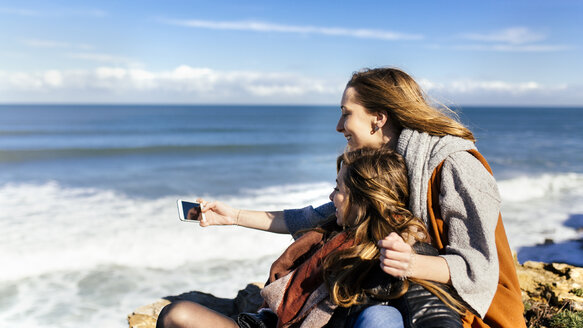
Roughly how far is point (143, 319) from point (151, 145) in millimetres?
22013

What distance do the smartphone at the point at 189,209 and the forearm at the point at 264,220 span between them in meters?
0.24

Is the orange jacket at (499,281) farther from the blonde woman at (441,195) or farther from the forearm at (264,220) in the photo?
the forearm at (264,220)

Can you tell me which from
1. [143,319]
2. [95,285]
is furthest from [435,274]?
[95,285]

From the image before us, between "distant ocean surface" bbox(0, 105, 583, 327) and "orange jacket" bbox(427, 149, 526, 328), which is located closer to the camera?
"orange jacket" bbox(427, 149, 526, 328)

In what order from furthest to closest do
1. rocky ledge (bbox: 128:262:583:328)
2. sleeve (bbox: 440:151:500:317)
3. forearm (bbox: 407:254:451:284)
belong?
rocky ledge (bbox: 128:262:583:328) → sleeve (bbox: 440:151:500:317) → forearm (bbox: 407:254:451:284)

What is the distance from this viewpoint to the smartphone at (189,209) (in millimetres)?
3049

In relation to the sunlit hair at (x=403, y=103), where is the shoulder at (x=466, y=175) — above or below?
below

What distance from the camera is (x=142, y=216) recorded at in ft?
29.3

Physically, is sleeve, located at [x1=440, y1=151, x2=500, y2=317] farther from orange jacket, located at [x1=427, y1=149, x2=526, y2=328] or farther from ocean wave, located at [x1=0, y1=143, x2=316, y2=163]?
ocean wave, located at [x1=0, y1=143, x2=316, y2=163]

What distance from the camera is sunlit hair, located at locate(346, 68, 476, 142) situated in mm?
2506

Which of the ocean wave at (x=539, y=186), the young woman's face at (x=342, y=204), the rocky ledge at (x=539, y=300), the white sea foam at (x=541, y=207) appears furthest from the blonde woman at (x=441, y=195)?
the ocean wave at (x=539, y=186)

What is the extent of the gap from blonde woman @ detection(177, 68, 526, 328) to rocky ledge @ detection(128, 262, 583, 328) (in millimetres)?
1633

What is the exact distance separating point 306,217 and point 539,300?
89.9 inches

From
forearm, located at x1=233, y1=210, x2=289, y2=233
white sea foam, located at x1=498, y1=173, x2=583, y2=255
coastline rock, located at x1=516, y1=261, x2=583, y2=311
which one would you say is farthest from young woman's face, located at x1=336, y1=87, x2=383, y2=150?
white sea foam, located at x1=498, y1=173, x2=583, y2=255
